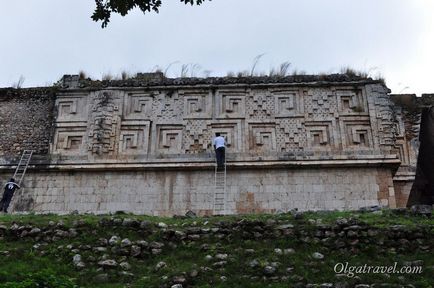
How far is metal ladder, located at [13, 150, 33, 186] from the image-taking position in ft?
46.4

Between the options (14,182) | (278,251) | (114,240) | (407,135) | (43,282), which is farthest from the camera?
(407,135)

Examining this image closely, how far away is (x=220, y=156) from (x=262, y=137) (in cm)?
125

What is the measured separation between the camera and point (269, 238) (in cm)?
827

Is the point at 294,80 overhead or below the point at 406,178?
A: overhead

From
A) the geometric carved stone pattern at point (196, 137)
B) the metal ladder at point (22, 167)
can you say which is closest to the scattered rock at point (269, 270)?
the geometric carved stone pattern at point (196, 137)

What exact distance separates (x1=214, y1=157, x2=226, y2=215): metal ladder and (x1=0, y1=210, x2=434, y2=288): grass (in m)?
4.28

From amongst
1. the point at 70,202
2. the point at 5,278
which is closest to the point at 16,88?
the point at 70,202

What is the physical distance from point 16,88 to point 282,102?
6.95 m

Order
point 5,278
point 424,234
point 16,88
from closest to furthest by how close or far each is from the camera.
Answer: point 5,278 < point 424,234 < point 16,88

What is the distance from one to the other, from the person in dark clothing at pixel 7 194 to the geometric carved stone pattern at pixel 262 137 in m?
5.40

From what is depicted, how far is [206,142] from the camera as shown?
14.5m

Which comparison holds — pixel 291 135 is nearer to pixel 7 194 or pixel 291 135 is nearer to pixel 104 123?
pixel 104 123

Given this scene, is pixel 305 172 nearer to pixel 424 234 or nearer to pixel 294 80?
pixel 294 80

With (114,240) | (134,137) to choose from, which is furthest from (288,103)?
(114,240)
